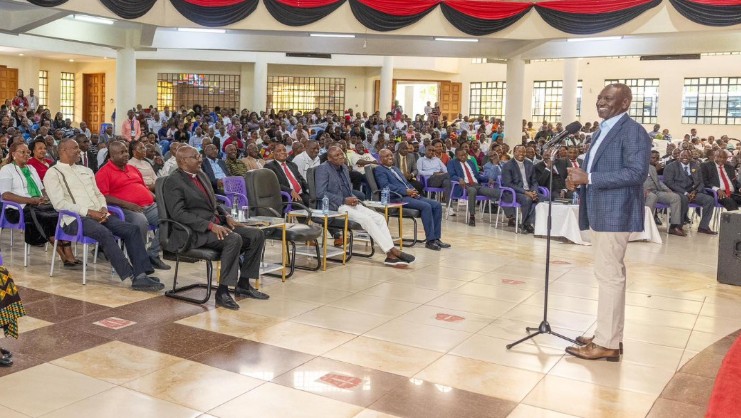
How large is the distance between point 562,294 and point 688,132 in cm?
2078

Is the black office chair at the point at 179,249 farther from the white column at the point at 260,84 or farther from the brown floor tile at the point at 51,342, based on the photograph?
the white column at the point at 260,84

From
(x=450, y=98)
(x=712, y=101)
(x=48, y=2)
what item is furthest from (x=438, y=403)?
(x=450, y=98)

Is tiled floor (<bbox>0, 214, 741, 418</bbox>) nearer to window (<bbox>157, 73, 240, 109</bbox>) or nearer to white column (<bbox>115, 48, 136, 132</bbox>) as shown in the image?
white column (<bbox>115, 48, 136, 132</bbox>)

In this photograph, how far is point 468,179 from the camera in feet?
38.7

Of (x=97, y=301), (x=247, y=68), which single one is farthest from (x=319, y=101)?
(x=97, y=301)

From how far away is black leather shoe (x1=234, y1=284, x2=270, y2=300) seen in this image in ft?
19.9

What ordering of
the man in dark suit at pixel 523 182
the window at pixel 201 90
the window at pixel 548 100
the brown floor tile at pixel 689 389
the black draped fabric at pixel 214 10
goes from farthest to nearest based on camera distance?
the window at pixel 548 100 → the window at pixel 201 90 → the black draped fabric at pixel 214 10 → the man in dark suit at pixel 523 182 → the brown floor tile at pixel 689 389

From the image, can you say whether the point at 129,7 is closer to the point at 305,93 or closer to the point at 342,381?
the point at 342,381

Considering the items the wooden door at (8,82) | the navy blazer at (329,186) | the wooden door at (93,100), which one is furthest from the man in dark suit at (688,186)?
the wooden door at (93,100)

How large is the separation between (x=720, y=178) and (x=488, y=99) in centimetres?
1810

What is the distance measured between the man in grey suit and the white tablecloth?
0.86 m

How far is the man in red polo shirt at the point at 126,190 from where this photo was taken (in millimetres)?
6863

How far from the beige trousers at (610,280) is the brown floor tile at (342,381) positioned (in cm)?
136

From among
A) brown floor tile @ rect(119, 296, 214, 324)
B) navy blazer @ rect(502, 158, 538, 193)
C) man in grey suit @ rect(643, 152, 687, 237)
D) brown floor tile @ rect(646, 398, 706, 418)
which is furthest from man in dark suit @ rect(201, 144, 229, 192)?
brown floor tile @ rect(646, 398, 706, 418)
